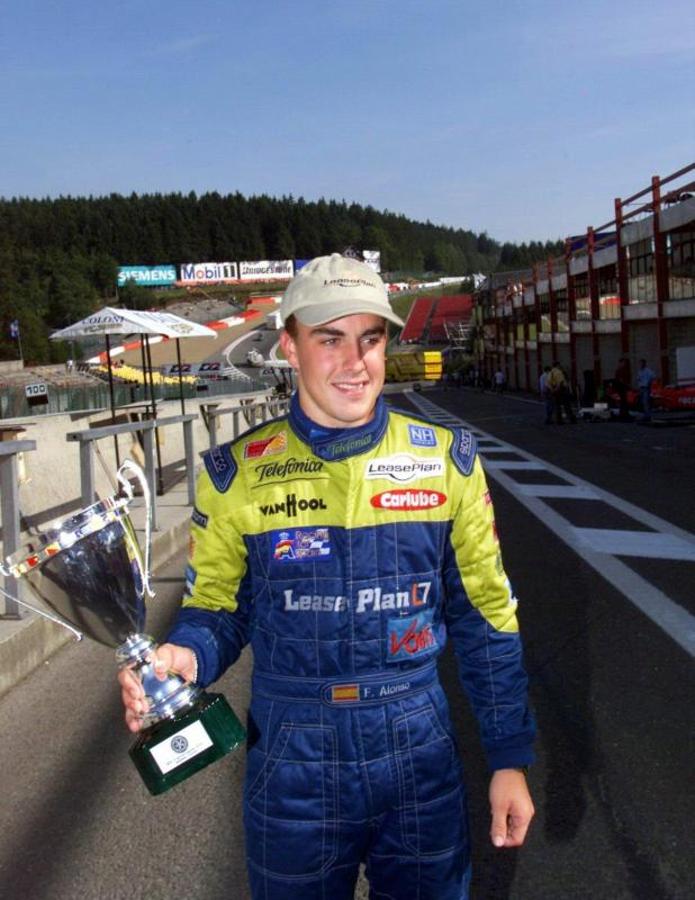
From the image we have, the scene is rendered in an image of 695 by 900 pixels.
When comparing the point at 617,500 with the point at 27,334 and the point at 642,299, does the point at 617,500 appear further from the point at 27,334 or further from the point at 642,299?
the point at 27,334

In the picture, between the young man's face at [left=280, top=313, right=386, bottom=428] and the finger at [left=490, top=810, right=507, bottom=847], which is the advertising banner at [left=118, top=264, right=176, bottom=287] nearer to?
the young man's face at [left=280, top=313, right=386, bottom=428]

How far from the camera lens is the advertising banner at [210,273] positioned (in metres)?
189

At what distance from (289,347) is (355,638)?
78cm

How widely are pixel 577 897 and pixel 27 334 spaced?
378 ft

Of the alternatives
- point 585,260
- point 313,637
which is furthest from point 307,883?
point 585,260

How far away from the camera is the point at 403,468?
2330mm

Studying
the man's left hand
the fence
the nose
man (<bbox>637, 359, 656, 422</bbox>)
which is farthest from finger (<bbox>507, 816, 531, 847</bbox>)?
man (<bbox>637, 359, 656, 422</bbox>)

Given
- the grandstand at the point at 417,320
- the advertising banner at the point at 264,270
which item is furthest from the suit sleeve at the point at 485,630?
the advertising banner at the point at 264,270

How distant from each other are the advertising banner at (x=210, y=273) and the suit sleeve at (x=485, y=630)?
191m

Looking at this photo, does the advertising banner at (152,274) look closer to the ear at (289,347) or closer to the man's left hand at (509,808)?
the ear at (289,347)

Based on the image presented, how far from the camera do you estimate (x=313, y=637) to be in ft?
7.38

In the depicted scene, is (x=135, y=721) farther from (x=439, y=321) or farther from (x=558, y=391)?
(x=439, y=321)

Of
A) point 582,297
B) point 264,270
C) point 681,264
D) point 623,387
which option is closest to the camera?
point 623,387

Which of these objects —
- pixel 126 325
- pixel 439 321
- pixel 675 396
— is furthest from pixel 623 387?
pixel 439 321
